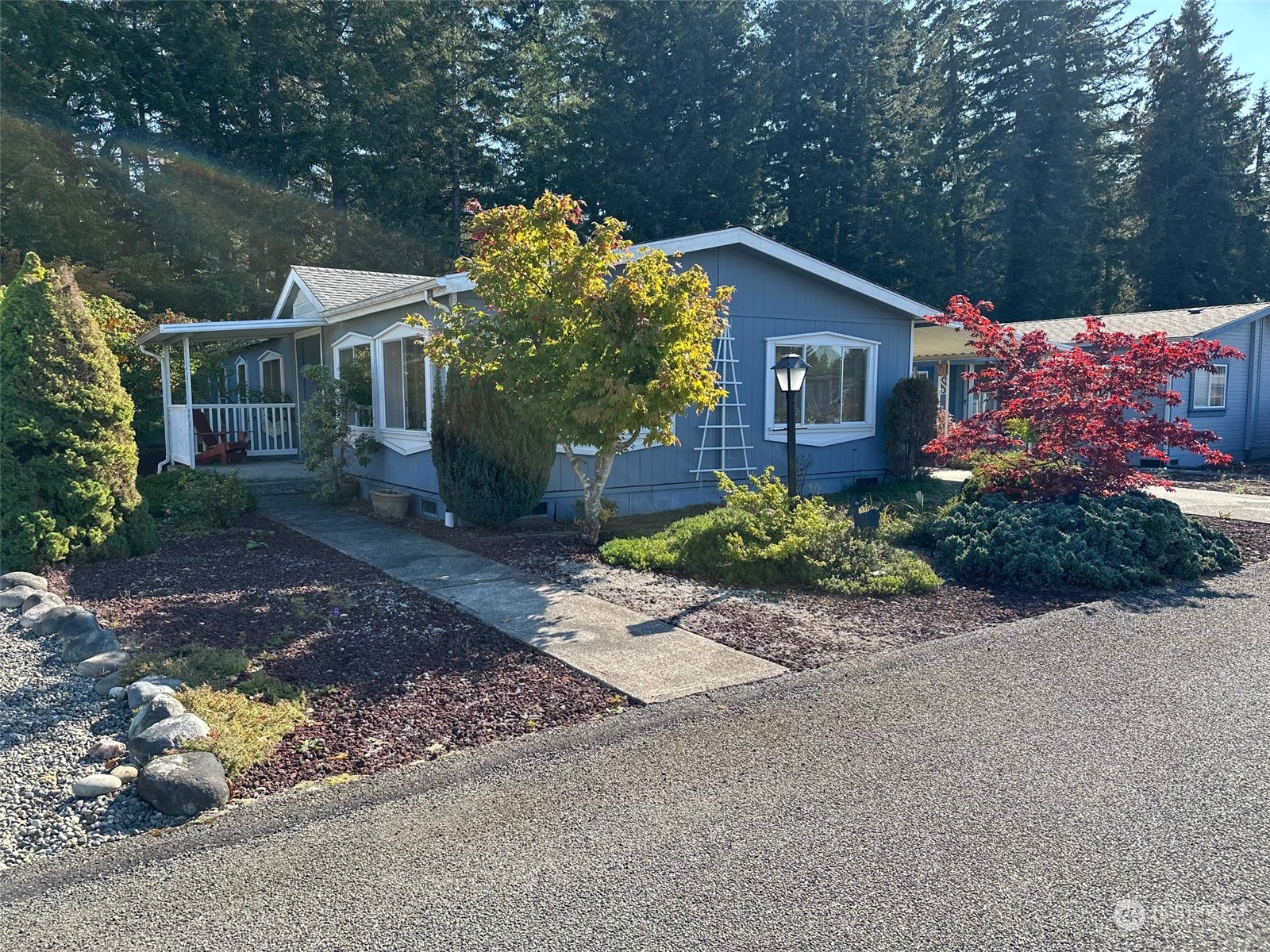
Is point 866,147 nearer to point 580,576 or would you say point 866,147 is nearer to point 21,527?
point 580,576

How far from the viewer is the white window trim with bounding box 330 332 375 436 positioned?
12.3 meters

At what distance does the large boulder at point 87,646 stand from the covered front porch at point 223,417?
7983 mm

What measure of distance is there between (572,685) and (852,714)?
153cm

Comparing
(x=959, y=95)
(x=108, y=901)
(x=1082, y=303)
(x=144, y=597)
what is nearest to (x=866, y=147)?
(x=959, y=95)

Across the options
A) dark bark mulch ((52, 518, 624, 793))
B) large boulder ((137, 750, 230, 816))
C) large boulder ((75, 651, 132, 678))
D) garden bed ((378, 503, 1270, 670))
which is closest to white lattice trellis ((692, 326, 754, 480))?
garden bed ((378, 503, 1270, 670))

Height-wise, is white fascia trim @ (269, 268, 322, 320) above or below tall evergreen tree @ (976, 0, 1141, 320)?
below

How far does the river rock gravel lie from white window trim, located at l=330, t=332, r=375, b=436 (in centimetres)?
734

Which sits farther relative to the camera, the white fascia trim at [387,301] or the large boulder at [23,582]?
the white fascia trim at [387,301]

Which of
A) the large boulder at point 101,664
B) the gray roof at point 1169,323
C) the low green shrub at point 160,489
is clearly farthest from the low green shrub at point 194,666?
the gray roof at point 1169,323

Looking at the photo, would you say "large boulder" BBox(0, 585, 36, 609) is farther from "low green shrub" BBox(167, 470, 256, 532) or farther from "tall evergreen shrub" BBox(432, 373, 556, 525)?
"tall evergreen shrub" BBox(432, 373, 556, 525)

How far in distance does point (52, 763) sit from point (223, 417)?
12234mm

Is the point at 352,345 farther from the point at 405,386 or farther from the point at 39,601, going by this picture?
the point at 39,601

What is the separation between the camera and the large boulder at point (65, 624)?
18.5 feet

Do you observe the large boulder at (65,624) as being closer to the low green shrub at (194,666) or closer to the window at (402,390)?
the low green shrub at (194,666)
